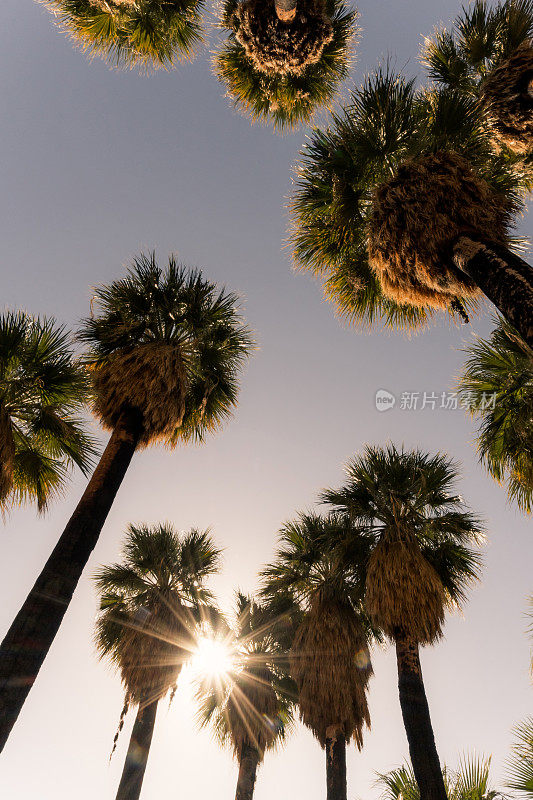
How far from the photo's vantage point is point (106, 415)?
7.59 metres

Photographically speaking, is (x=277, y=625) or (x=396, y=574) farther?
(x=277, y=625)

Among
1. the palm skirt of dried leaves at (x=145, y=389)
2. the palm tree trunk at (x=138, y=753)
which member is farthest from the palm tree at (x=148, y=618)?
the palm skirt of dried leaves at (x=145, y=389)

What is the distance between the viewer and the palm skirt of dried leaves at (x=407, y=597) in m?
7.58

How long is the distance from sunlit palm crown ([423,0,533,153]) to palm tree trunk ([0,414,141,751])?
7.60 metres

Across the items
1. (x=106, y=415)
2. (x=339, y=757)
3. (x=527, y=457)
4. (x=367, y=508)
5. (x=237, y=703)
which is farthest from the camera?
(x=237, y=703)

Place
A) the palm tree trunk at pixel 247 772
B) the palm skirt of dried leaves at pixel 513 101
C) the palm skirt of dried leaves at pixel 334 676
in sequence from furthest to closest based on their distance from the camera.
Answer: the palm tree trunk at pixel 247 772
the palm skirt of dried leaves at pixel 334 676
the palm skirt of dried leaves at pixel 513 101

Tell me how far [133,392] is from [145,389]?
20cm

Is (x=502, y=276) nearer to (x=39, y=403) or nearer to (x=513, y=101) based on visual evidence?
(x=513, y=101)

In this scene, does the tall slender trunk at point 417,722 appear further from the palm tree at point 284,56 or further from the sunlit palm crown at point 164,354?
the palm tree at point 284,56

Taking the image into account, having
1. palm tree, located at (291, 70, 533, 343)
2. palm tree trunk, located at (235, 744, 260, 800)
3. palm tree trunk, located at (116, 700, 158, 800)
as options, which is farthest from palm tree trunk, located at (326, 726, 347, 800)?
palm tree, located at (291, 70, 533, 343)

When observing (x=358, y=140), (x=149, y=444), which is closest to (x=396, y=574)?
(x=149, y=444)

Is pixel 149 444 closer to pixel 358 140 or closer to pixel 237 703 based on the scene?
pixel 358 140

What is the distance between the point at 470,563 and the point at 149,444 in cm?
669

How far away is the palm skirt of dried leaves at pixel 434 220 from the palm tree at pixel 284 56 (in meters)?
3.72
